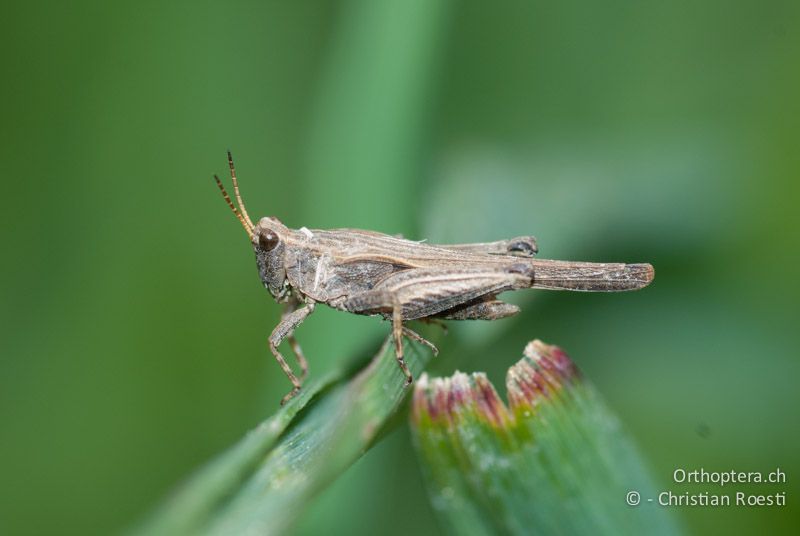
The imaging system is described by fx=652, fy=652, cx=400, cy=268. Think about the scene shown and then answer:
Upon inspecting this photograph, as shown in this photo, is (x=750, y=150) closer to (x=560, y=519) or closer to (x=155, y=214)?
(x=560, y=519)

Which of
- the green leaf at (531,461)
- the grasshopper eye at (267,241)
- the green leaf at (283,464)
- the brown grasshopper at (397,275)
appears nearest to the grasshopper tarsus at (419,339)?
the brown grasshopper at (397,275)

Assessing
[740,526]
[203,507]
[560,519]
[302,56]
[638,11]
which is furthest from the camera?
[302,56]

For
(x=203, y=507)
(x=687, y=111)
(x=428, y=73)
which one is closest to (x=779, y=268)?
(x=687, y=111)

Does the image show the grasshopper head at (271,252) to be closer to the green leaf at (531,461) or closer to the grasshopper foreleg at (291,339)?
the grasshopper foreleg at (291,339)

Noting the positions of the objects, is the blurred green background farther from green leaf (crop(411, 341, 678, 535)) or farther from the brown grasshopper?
green leaf (crop(411, 341, 678, 535))

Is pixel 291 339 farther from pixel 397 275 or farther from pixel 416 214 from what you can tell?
pixel 416 214

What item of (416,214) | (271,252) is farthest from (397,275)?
(271,252)
